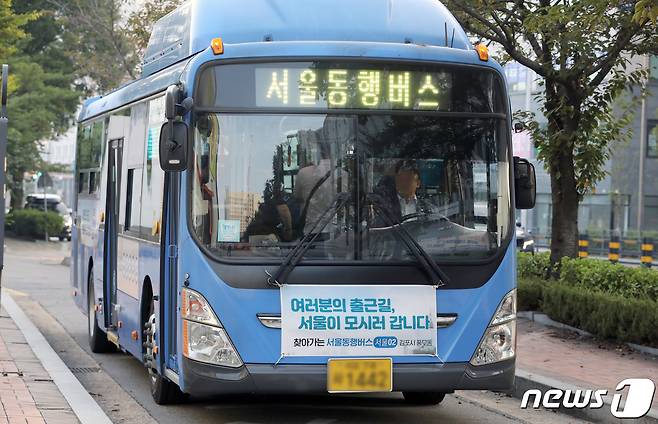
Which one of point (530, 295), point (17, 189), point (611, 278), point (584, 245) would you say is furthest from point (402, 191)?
point (17, 189)

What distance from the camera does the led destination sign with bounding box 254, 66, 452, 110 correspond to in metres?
8.55

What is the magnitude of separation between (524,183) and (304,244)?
1908mm

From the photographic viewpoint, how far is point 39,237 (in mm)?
51594

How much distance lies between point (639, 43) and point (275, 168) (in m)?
9.05

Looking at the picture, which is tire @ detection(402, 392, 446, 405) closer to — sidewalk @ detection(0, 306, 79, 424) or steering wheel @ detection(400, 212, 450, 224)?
steering wheel @ detection(400, 212, 450, 224)

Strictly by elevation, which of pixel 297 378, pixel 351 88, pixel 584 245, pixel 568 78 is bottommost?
pixel 297 378

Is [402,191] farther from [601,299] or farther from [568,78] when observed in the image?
[568,78]

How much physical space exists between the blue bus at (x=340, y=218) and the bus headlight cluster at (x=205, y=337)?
0.01 metres

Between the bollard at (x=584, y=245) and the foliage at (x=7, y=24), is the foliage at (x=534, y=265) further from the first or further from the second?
the bollard at (x=584, y=245)

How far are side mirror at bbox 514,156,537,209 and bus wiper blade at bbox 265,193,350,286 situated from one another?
154 cm

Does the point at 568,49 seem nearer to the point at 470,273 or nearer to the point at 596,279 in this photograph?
the point at 596,279

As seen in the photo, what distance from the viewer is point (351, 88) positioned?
8.63 metres

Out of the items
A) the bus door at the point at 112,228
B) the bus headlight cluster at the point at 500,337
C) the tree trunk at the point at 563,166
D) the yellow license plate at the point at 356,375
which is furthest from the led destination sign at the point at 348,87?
the tree trunk at the point at 563,166

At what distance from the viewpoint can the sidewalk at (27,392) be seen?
360 inches
